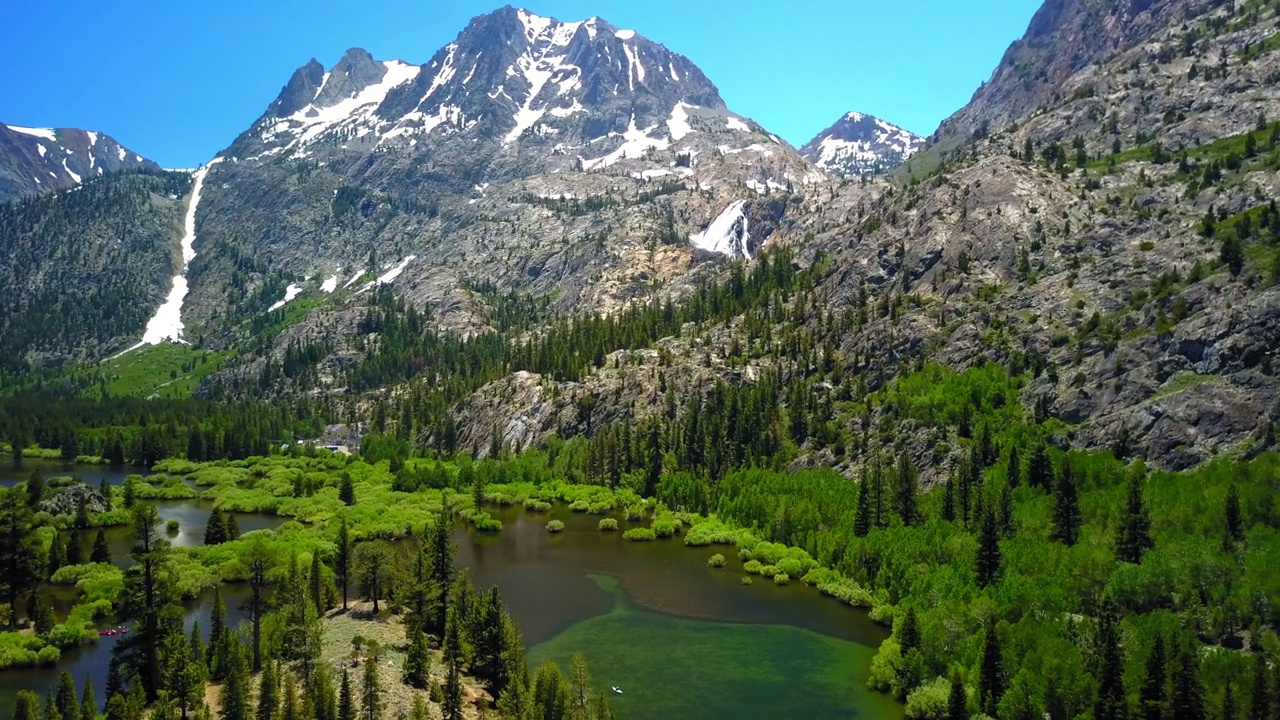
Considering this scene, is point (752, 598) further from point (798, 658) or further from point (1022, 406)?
point (1022, 406)

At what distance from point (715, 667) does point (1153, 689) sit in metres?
37.7

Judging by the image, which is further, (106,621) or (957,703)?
(106,621)

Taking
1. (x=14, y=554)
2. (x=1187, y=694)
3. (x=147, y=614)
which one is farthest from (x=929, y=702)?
(x=14, y=554)

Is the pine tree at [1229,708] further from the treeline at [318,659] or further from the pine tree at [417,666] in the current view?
the pine tree at [417,666]

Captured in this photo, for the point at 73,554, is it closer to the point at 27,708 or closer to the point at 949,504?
the point at 27,708

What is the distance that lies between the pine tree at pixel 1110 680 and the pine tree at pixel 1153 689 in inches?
55.4

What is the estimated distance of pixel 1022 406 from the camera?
138750mm

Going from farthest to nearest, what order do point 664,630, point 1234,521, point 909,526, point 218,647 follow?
1. point 909,526
2. point 664,630
3. point 1234,521
4. point 218,647

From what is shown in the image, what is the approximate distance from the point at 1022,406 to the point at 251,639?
117 meters

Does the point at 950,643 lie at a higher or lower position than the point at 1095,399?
lower

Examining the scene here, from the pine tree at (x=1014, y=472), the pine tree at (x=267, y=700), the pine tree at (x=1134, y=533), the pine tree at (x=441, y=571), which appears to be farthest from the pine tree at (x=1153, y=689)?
the pine tree at (x=267, y=700)

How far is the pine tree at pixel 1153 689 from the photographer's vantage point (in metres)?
60.9

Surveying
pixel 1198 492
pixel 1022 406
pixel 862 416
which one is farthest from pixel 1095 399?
pixel 862 416

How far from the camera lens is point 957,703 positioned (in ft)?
224
